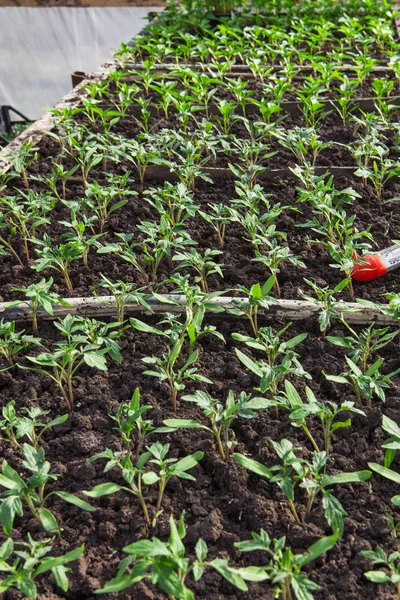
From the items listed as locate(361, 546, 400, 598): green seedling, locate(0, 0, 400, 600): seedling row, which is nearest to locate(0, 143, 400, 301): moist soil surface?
locate(0, 0, 400, 600): seedling row

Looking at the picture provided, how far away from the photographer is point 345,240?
2879 millimetres

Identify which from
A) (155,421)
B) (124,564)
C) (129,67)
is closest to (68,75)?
(129,67)

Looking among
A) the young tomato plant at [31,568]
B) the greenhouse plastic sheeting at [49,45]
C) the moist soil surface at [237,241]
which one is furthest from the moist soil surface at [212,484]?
the greenhouse plastic sheeting at [49,45]

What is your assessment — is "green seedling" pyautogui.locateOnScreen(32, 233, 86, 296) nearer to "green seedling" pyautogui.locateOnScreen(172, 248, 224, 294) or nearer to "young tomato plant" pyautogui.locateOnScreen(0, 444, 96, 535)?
"green seedling" pyautogui.locateOnScreen(172, 248, 224, 294)

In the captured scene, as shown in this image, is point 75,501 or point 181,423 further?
point 181,423

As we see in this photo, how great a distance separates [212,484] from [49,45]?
6418mm

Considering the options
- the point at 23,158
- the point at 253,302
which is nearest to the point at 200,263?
the point at 253,302

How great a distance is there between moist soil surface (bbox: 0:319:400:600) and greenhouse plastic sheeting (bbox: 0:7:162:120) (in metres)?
5.49

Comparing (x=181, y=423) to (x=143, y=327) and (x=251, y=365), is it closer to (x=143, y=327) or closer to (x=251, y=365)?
(x=251, y=365)

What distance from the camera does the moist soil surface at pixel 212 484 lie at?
1.76m

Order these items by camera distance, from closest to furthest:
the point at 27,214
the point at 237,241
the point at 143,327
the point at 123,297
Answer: the point at 143,327 < the point at 123,297 < the point at 27,214 < the point at 237,241

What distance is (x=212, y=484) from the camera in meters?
2.04

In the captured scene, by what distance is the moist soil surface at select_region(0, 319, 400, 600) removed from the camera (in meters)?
1.76

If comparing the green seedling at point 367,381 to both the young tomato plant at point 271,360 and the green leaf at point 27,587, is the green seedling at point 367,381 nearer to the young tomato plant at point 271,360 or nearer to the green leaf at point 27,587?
the young tomato plant at point 271,360
